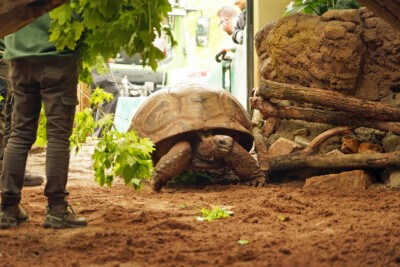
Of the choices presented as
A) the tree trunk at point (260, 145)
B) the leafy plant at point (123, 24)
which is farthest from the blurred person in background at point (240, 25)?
the leafy plant at point (123, 24)

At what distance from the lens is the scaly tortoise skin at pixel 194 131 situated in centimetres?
544

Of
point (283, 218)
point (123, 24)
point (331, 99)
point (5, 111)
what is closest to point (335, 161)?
point (331, 99)

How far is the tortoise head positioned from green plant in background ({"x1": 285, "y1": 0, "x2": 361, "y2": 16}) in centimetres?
175

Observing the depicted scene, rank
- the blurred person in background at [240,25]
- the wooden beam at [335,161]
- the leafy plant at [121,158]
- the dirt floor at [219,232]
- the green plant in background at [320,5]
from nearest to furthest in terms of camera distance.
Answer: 1. the dirt floor at [219,232]
2. the leafy plant at [121,158]
3. the wooden beam at [335,161]
4. the green plant in background at [320,5]
5. the blurred person in background at [240,25]

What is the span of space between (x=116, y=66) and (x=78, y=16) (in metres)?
12.8

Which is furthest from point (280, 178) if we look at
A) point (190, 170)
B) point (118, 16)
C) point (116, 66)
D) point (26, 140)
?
point (116, 66)

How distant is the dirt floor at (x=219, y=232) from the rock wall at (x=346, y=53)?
1054 mm

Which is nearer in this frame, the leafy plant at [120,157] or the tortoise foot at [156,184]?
the leafy plant at [120,157]

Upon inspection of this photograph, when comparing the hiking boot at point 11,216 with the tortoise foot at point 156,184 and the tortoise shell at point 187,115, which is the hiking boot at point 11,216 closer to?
the tortoise foot at point 156,184

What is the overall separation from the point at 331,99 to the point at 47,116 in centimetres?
280

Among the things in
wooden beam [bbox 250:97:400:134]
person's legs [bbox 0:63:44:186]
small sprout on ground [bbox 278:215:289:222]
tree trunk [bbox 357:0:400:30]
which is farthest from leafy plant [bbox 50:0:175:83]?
wooden beam [bbox 250:97:400:134]

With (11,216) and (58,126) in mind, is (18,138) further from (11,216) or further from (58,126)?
(11,216)

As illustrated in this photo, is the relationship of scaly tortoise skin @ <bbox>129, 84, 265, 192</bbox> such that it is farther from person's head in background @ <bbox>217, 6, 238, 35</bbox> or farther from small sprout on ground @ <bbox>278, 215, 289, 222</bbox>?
person's head in background @ <bbox>217, 6, 238, 35</bbox>

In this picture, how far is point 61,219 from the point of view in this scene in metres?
3.35
